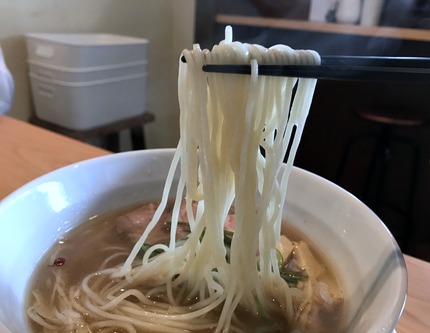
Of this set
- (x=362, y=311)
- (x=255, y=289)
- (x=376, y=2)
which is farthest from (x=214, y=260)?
(x=376, y=2)

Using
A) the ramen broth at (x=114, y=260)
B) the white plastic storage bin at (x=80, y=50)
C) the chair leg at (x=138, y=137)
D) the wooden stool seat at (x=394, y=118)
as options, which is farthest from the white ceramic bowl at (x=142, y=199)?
the chair leg at (x=138, y=137)

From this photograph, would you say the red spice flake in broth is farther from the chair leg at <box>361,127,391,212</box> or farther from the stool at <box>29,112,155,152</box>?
the chair leg at <box>361,127,391,212</box>

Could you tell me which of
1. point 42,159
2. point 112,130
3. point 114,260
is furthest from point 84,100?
point 114,260

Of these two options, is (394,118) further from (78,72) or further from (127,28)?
(127,28)

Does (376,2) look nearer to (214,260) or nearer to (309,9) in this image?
(309,9)

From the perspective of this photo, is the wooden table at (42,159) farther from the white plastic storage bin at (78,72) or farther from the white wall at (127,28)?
the white wall at (127,28)
